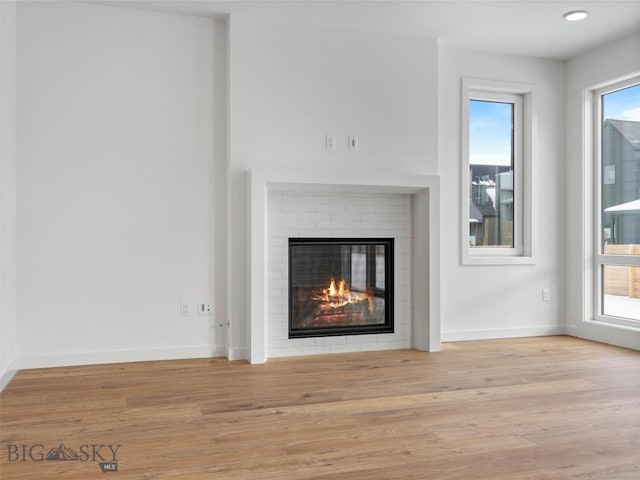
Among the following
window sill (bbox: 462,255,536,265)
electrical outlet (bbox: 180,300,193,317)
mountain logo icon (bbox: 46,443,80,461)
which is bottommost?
mountain logo icon (bbox: 46,443,80,461)

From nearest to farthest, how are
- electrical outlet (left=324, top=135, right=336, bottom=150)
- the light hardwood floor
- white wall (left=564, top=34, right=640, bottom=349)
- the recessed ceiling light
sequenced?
1. the light hardwood floor
2. the recessed ceiling light
3. electrical outlet (left=324, top=135, right=336, bottom=150)
4. white wall (left=564, top=34, right=640, bottom=349)

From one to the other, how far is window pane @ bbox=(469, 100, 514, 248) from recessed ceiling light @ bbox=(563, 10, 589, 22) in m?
1.03

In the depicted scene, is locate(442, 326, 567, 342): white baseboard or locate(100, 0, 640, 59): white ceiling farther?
locate(442, 326, 567, 342): white baseboard

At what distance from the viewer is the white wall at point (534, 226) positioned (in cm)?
464

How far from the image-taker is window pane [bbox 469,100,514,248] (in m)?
4.84

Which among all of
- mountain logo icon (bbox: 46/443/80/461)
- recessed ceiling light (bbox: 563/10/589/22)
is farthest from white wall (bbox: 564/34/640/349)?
mountain logo icon (bbox: 46/443/80/461)

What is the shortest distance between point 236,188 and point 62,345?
64.8 inches

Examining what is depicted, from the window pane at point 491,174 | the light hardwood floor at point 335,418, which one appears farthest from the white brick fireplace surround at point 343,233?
the window pane at point 491,174

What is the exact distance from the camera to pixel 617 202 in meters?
4.66

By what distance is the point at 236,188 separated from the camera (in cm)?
396

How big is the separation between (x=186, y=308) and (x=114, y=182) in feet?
3.45

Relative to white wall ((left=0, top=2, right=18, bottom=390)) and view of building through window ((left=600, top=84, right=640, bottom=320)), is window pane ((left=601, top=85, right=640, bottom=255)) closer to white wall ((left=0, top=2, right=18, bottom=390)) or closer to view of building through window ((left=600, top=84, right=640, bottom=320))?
view of building through window ((left=600, top=84, right=640, bottom=320))

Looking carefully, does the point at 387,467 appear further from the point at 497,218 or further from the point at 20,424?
the point at 497,218

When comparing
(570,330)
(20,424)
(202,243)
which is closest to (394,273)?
(202,243)
